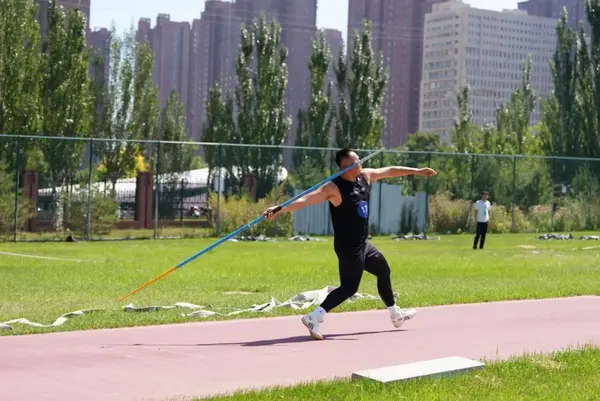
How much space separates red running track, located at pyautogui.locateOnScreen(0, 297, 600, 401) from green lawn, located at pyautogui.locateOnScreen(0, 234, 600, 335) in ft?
3.22

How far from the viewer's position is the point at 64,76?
4566 centimetres

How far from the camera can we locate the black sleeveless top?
11.3 meters

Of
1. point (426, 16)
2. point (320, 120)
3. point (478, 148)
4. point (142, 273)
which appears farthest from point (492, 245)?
point (426, 16)

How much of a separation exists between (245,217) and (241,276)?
1617 centimetres

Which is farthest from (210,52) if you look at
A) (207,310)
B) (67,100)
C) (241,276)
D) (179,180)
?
(207,310)

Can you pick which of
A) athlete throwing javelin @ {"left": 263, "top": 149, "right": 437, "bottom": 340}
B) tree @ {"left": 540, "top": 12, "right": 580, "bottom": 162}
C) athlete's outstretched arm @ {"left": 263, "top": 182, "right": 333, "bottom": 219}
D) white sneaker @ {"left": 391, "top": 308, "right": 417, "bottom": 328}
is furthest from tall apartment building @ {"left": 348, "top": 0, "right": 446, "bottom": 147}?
athlete's outstretched arm @ {"left": 263, "top": 182, "right": 333, "bottom": 219}

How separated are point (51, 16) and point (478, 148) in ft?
142

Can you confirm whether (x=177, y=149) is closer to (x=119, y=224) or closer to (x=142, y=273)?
(x=119, y=224)

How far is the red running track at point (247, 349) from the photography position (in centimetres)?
837

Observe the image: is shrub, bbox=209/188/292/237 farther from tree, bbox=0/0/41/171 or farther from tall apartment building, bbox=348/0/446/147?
tall apartment building, bbox=348/0/446/147

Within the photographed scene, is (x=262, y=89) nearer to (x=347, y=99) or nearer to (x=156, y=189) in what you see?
(x=347, y=99)

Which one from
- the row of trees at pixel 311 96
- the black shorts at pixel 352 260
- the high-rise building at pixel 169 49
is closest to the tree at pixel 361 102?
the row of trees at pixel 311 96

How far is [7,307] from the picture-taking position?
550 inches

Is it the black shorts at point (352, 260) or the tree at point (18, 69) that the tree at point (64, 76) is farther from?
the black shorts at point (352, 260)
